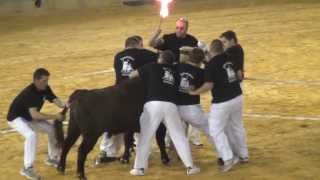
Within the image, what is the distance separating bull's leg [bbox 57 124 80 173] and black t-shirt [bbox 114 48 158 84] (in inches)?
42.4

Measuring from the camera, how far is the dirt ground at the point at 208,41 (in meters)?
9.86

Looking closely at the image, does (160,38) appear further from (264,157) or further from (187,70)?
(264,157)

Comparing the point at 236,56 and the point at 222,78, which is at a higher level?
the point at 236,56

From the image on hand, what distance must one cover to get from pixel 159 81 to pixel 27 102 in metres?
1.87

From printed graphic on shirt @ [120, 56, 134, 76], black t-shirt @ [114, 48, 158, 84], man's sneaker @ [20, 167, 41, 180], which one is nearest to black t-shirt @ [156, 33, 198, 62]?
black t-shirt @ [114, 48, 158, 84]

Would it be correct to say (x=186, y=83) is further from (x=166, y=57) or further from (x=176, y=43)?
(x=176, y=43)

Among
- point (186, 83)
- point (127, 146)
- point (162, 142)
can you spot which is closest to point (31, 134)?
point (127, 146)

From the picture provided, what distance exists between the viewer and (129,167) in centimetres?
984

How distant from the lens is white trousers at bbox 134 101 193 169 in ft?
30.0

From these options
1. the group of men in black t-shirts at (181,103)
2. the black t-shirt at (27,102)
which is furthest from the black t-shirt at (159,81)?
the black t-shirt at (27,102)

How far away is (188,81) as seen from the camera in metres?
9.32

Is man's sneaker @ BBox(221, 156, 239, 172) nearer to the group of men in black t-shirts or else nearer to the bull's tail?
the group of men in black t-shirts

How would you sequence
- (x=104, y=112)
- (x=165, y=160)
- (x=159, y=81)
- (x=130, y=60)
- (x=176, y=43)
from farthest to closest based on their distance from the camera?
(x=176, y=43)
(x=165, y=160)
(x=130, y=60)
(x=159, y=81)
(x=104, y=112)

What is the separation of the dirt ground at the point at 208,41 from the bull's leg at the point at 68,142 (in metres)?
0.17
